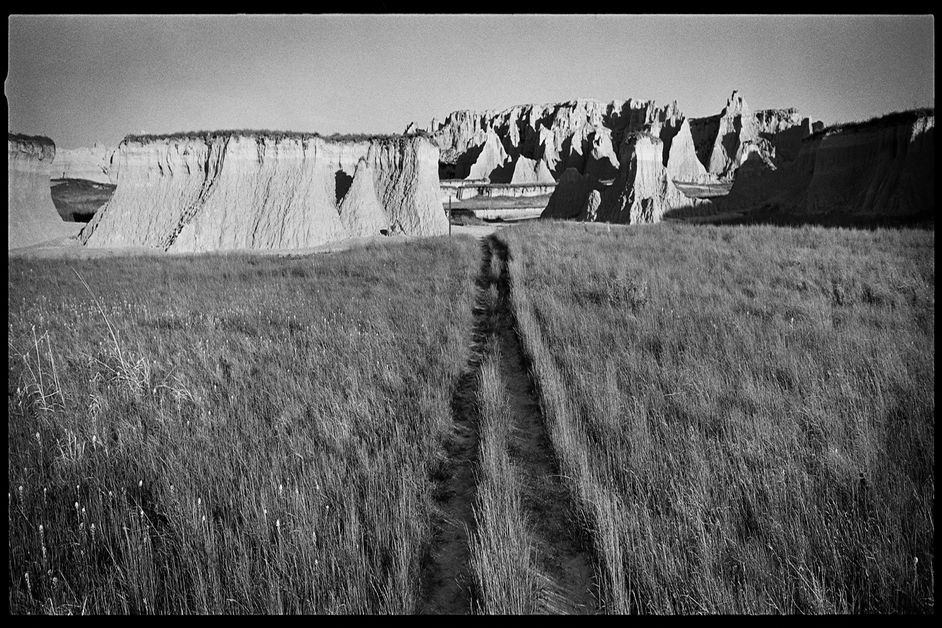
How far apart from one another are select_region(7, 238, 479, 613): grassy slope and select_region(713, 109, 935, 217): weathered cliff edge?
3123cm

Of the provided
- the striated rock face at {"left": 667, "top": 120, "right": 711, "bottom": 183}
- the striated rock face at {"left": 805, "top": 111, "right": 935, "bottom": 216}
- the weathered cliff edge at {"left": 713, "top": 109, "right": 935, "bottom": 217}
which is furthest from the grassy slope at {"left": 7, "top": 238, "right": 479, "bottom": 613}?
the striated rock face at {"left": 667, "top": 120, "right": 711, "bottom": 183}

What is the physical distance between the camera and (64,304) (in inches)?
357

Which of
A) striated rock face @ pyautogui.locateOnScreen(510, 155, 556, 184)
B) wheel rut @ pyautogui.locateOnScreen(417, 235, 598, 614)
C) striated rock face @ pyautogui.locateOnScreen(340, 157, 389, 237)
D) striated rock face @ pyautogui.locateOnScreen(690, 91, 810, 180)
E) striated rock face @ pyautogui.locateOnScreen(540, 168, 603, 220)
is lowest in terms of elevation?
wheel rut @ pyautogui.locateOnScreen(417, 235, 598, 614)

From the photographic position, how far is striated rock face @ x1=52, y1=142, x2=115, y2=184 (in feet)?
117

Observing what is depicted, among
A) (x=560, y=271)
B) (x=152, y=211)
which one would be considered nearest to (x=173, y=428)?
(x=560, y=271)

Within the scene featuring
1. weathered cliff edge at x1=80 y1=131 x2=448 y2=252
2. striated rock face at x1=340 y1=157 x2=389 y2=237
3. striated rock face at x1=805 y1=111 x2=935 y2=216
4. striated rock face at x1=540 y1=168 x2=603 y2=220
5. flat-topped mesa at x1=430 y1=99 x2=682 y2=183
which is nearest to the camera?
striated rock face at x1=805 y1=111 x2=935 y2=216

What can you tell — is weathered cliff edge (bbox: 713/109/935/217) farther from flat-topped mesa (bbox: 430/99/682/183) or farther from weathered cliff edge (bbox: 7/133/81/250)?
weathered cliff edge (bbox: 7/133/81/250)

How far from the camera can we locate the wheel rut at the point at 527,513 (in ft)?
7.68

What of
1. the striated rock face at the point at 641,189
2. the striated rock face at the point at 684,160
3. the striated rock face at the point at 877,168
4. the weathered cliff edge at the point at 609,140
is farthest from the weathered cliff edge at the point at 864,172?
the striated rock face at the point at 684,160

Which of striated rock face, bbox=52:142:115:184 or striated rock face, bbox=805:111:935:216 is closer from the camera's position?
striated rock face, bbox=805:111:935:216

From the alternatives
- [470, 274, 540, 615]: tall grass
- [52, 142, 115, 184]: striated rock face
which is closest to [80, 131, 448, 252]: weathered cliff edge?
[52, 142, 115, 184]: striated rock face

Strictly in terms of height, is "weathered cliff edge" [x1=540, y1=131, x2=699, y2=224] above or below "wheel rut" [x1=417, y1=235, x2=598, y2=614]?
above

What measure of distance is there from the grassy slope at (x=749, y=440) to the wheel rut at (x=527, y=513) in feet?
0.58

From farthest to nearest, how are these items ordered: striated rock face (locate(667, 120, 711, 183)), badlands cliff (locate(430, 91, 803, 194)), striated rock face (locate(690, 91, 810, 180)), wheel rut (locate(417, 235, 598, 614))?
1. striated rock face (locate(690, 91, 810, 180))
2. badlands cliff (locate(430, 91, 803, 194))
3. striated rock face (locate(667, 120, 711, 183))
4. wheel rut (locate(417, 235, 598, 614))
